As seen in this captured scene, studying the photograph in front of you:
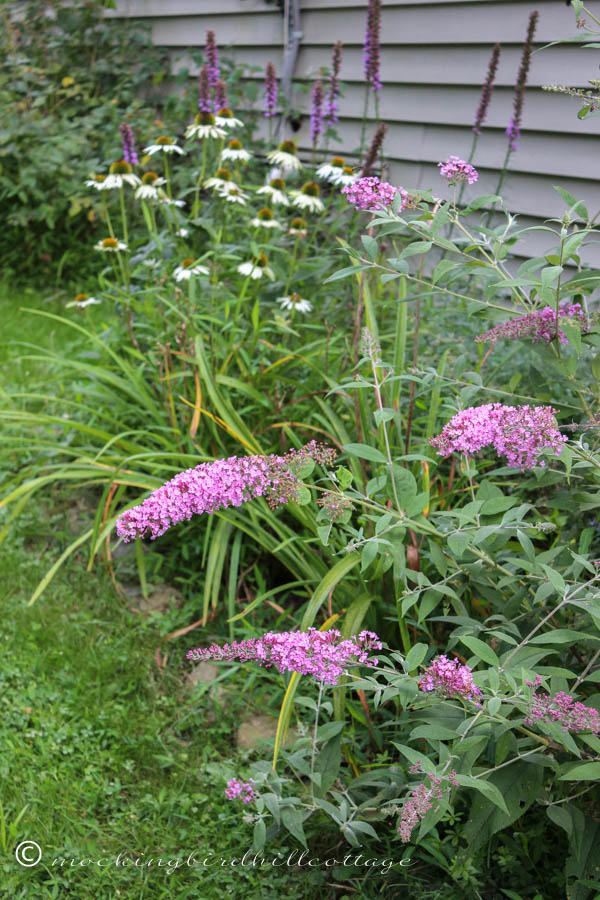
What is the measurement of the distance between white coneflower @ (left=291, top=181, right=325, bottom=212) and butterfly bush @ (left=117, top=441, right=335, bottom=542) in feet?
6.52

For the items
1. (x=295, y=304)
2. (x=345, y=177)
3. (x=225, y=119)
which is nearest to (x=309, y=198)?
(x=345, y=177)

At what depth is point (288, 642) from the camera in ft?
4.40

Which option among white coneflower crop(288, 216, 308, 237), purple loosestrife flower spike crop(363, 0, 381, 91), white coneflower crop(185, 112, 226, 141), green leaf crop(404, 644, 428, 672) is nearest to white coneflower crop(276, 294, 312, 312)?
white coneflower crop(288, 216, 308, 237)

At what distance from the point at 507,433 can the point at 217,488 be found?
1.61 feet

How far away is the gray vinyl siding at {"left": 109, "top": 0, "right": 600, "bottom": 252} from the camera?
3.52 meters

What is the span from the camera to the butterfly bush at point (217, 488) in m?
1.36

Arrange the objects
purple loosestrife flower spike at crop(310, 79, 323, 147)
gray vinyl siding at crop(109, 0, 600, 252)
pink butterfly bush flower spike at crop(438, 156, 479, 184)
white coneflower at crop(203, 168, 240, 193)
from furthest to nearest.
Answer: gray vinyl siding at crop(109, 0, 600, 252)
purple loosestrife flower spike at crop(310, 79, 323, 147)
white coneflower at crop(203, 168, 240, 193)
pink butterfly bush flower spike at crop(438, 156, 479, 184)

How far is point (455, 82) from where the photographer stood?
3.97m

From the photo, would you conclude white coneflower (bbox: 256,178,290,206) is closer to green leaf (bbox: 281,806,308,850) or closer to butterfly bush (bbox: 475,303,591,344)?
butterfly bush (bbox: 475,303,591,344)

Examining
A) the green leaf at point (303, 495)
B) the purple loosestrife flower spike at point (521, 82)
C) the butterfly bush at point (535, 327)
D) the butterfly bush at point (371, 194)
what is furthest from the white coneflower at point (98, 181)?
the green leaf at point (303, 495)

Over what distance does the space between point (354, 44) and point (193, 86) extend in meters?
1.30

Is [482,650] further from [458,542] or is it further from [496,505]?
[496,505]

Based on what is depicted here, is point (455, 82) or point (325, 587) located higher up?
point (455, 82)

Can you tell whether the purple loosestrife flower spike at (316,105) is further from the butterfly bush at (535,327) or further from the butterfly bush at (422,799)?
the butterfly bush at (422,799)
